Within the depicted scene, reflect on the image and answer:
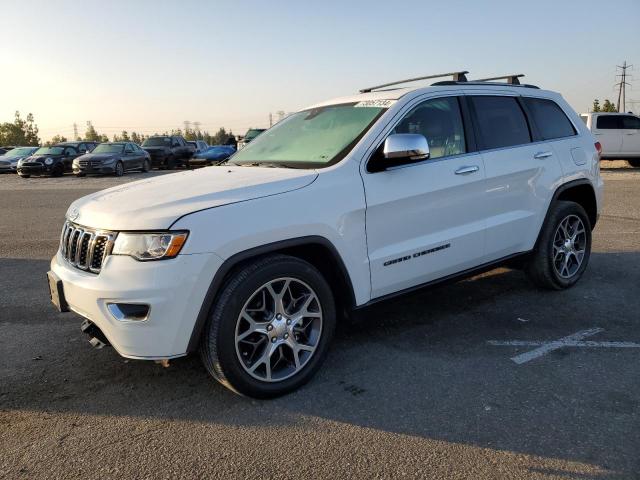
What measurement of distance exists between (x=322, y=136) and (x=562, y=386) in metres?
2.31

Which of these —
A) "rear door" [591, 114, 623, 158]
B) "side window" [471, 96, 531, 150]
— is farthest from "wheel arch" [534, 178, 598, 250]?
"rear door" [591, 114, 623, 158]

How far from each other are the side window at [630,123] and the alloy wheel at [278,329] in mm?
20527

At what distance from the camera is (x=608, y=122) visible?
794 inches

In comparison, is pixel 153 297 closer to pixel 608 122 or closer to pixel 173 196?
pixel 173 196

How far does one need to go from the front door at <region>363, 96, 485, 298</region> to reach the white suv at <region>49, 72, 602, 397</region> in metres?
0.01

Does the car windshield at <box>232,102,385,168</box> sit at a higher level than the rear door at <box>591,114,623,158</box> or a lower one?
higher

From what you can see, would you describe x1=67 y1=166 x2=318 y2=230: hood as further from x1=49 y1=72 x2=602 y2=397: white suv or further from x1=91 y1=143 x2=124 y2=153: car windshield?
x1=91 y1=143 x2=124 y2=153: car windshield

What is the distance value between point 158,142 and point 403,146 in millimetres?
25682

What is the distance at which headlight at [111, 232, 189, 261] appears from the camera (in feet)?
9.29

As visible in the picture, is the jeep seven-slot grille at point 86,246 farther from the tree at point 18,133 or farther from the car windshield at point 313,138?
the tree at point 18,133

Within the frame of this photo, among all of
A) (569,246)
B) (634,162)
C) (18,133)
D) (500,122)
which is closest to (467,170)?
(500,122)

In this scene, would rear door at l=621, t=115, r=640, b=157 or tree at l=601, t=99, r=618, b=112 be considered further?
tree at l=601, t=99, r=618, b=112

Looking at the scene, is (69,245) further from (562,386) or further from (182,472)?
(562,386)

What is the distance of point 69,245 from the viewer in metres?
3.36
